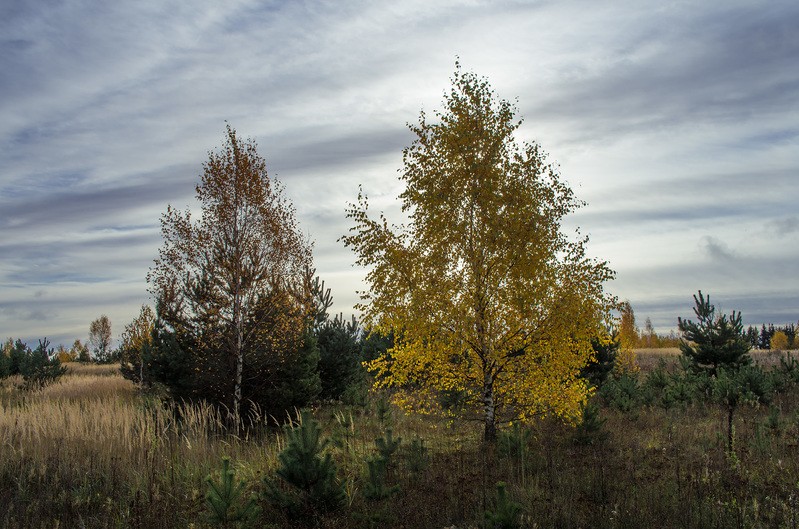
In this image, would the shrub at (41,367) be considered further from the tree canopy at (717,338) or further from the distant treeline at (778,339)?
the distant treeline at (778,339)

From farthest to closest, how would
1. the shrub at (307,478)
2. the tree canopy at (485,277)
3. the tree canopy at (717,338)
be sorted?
the tree canopy at (717,338) < the tree canopy at (485,277) < the shrub at (307,478)

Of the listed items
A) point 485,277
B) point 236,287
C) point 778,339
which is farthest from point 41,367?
point 778,339

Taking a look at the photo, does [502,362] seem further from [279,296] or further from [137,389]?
[137,389]

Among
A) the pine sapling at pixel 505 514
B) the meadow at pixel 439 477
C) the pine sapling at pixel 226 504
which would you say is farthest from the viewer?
the meadow at pixel 439 477

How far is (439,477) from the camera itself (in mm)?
8211

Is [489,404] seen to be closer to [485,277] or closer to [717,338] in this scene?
[485,277]

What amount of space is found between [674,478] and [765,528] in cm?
242

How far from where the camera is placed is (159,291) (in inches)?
577

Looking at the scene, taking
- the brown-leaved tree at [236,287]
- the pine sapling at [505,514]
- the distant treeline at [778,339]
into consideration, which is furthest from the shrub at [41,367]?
the distant treeline at [778,339]

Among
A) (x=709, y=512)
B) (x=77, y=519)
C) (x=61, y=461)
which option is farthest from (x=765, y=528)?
(x=61, y=461)

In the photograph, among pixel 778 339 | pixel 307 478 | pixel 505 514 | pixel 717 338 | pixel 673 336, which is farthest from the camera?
pixel 673 336

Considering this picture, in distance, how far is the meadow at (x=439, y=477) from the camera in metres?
7.03

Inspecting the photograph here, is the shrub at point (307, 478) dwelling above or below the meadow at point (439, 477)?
above

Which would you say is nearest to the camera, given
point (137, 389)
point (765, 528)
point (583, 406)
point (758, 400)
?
point (765, 528)
